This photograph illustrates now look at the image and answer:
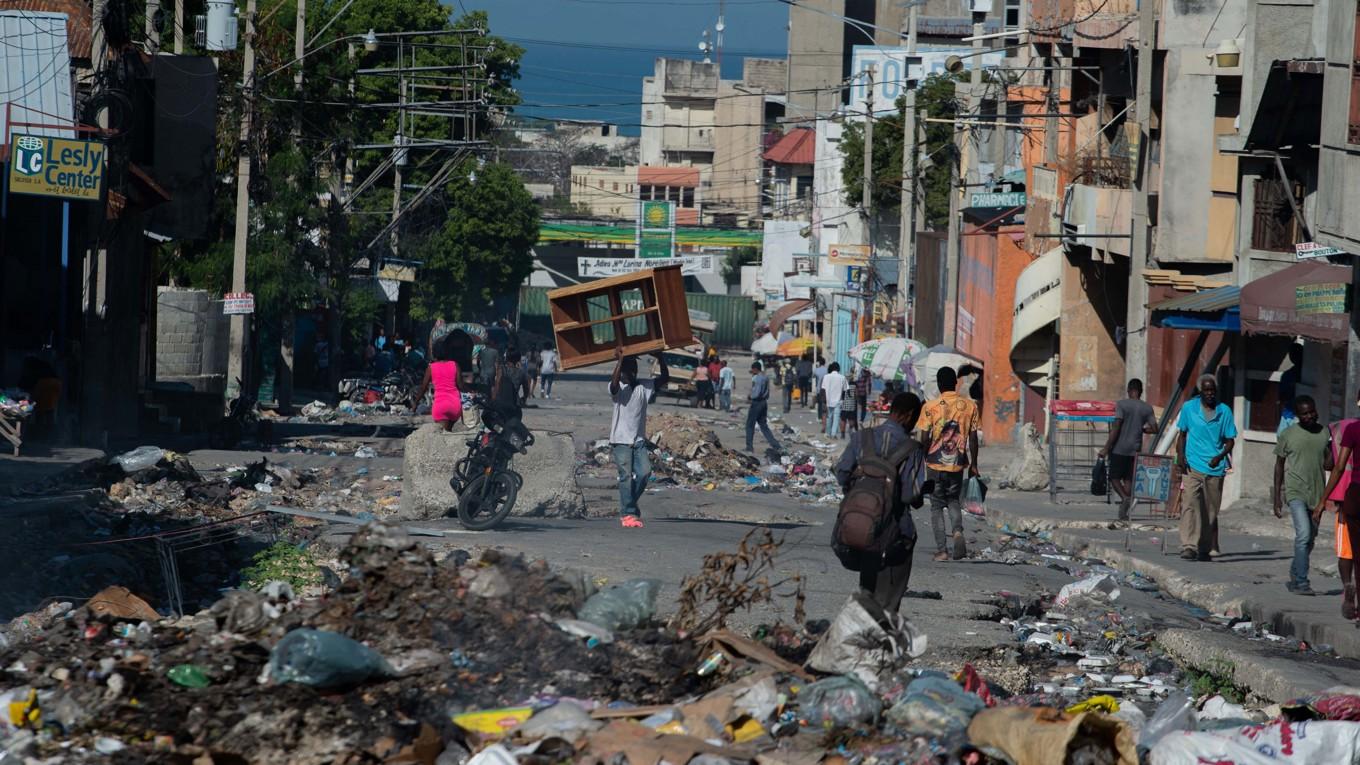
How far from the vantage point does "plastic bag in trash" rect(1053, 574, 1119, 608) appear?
41.3 feet

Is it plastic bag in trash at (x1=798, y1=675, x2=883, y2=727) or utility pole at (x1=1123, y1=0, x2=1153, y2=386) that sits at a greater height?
utility pole at (x1=1123, y1=0, x2=1153, y2=386)

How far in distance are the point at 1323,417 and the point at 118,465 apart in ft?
41.5

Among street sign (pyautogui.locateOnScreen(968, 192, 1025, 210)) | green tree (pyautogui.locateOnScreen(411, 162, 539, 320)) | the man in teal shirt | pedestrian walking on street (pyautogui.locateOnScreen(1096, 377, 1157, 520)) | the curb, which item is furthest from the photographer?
green tree (pyautogui.locateOnScreen(411, 162, 539, 320))

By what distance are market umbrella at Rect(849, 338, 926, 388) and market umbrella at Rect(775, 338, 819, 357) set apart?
23.7 metres

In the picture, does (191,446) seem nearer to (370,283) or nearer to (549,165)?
(370,283)

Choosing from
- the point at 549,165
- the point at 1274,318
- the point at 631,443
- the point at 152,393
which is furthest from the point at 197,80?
the point at 549,165

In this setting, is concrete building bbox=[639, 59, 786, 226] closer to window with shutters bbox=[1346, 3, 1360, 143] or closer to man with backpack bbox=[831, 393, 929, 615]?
window with shutters bbox=[1346, 3, 1360, 143]

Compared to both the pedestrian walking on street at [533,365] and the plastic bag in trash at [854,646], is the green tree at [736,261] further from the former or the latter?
the plastic bag in trash at [854,646]

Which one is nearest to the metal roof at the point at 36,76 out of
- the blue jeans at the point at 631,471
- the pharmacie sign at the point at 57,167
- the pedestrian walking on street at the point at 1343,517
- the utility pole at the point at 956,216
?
the pharmacie sign at the point at 57,167

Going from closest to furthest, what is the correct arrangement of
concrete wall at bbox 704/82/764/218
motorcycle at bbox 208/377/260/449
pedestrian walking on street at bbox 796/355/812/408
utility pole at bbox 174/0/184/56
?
motorcycle at bbox 208/377/260/449 → utility pole at bbox 174/0/184/56 → pedestrian walking on street at bbox 796/355/812/408 → concrete wall at bbox 704/82/764/218

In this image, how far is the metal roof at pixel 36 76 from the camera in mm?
21312

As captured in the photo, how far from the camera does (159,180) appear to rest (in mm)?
27094

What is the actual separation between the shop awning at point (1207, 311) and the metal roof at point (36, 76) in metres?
13.9

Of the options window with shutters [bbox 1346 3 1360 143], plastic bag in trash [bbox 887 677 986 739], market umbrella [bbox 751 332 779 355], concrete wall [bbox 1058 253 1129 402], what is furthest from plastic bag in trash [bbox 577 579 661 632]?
market umbrella [bbox 751 332 779 355]
